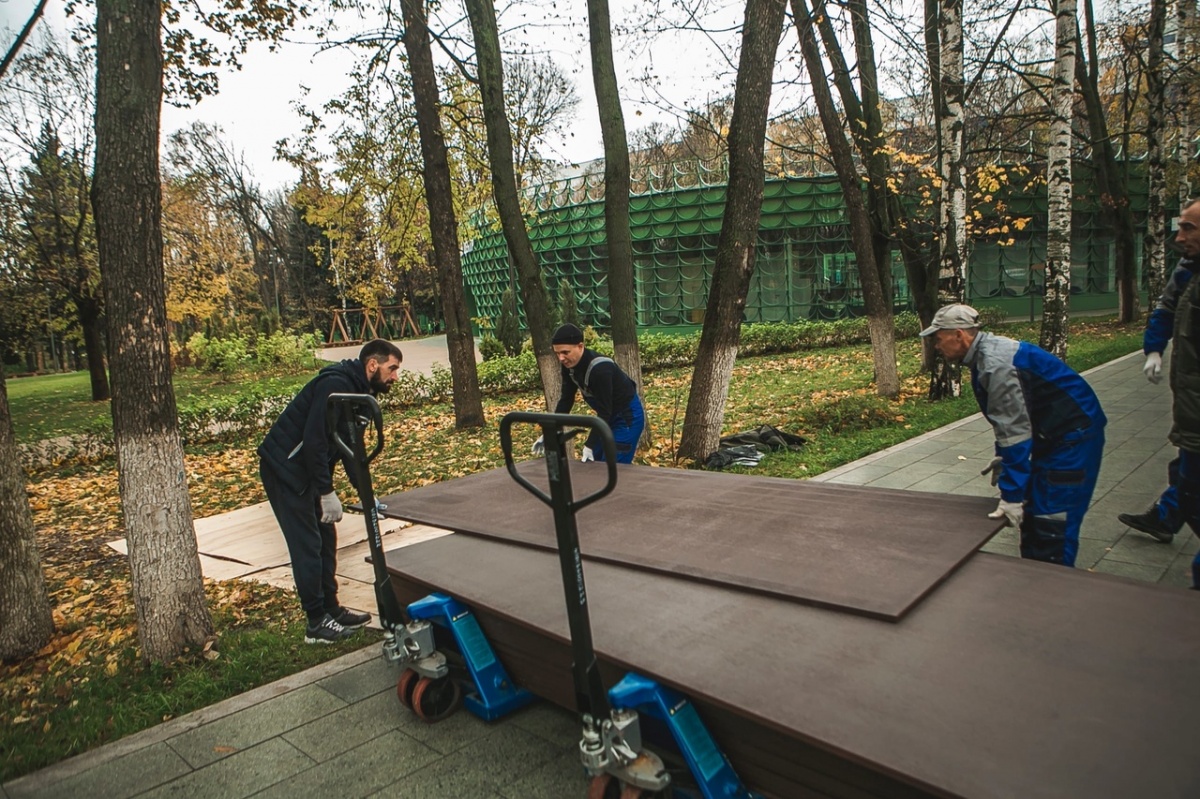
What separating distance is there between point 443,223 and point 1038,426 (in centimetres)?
919

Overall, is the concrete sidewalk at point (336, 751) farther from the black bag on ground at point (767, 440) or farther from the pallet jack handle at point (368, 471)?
the black bag on ground at point (767, 440)

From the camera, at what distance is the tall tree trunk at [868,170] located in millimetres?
10672

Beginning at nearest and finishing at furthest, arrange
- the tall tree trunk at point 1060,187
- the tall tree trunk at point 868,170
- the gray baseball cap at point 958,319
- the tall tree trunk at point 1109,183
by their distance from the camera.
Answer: the gray baseball cap at point 958,319
the tall tree trunk at point 1060,187
the tall tree trunk at point 868,170
the tall tree trunk at point 1109,183

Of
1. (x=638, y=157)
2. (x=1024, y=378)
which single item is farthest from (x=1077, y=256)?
(x=1024, y=378)

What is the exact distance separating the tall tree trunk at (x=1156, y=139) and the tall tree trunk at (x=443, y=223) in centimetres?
1315

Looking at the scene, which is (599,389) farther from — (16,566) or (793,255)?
(793,255)

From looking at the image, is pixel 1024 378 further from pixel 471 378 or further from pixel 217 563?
pixel 471 378

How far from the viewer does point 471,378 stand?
11.2m

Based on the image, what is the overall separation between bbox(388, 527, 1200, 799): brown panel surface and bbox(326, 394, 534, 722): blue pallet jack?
0.29 meters

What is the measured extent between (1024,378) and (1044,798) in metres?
2.38

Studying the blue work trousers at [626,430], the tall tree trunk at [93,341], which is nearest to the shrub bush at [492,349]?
the tall tree trunk at [93,341]

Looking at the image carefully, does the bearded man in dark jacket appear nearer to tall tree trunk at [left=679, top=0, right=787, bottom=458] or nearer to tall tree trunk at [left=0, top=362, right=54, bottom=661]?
tall tree trunk at [left=0, top=362, right=54, bottom=661]

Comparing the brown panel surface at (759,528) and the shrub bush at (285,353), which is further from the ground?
the shrub bush at (285,353)

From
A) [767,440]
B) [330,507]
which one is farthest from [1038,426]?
[767,440]
